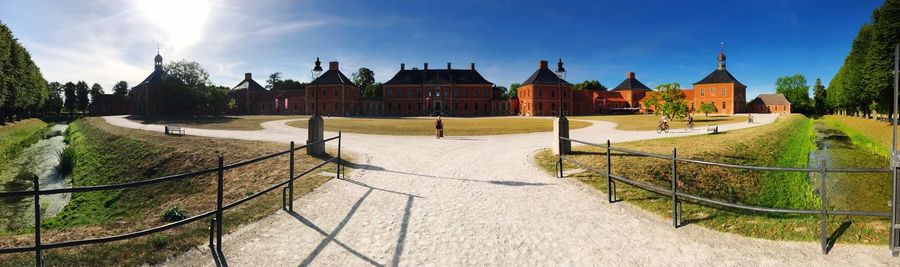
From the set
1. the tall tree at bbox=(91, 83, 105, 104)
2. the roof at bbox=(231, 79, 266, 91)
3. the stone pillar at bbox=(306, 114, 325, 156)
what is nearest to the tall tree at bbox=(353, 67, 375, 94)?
the roof at bbox=(231, 79, 266, 91)

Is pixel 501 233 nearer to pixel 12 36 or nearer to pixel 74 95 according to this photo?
pixel 12 36

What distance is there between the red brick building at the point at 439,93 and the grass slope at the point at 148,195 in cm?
5054

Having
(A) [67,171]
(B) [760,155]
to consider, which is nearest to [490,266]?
(B) [760,155]

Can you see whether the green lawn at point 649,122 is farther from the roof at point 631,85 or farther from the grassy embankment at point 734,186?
the roof at point 631,85

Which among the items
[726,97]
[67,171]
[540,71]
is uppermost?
[540,71]

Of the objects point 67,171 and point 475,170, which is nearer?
point 475,170

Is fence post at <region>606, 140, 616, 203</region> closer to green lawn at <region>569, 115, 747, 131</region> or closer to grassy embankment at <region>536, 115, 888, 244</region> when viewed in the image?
grassy embankment at <region>536, 115, 888, 244</region>

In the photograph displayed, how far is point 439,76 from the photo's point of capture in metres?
73.1

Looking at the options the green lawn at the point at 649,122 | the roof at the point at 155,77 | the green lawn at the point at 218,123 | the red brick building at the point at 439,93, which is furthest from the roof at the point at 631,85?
the roof at the point at 155,77

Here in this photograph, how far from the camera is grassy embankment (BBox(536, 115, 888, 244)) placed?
539cm

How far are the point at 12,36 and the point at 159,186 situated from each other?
38.8m

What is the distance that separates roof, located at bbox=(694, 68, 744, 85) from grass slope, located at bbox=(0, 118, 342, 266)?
7590 centimetres

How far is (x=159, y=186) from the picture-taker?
12.4 m


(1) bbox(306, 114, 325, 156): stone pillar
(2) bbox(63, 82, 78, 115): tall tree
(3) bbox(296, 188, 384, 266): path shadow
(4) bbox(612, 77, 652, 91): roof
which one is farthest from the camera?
(2) bbox(63, 82, 78, 115): tall tree
